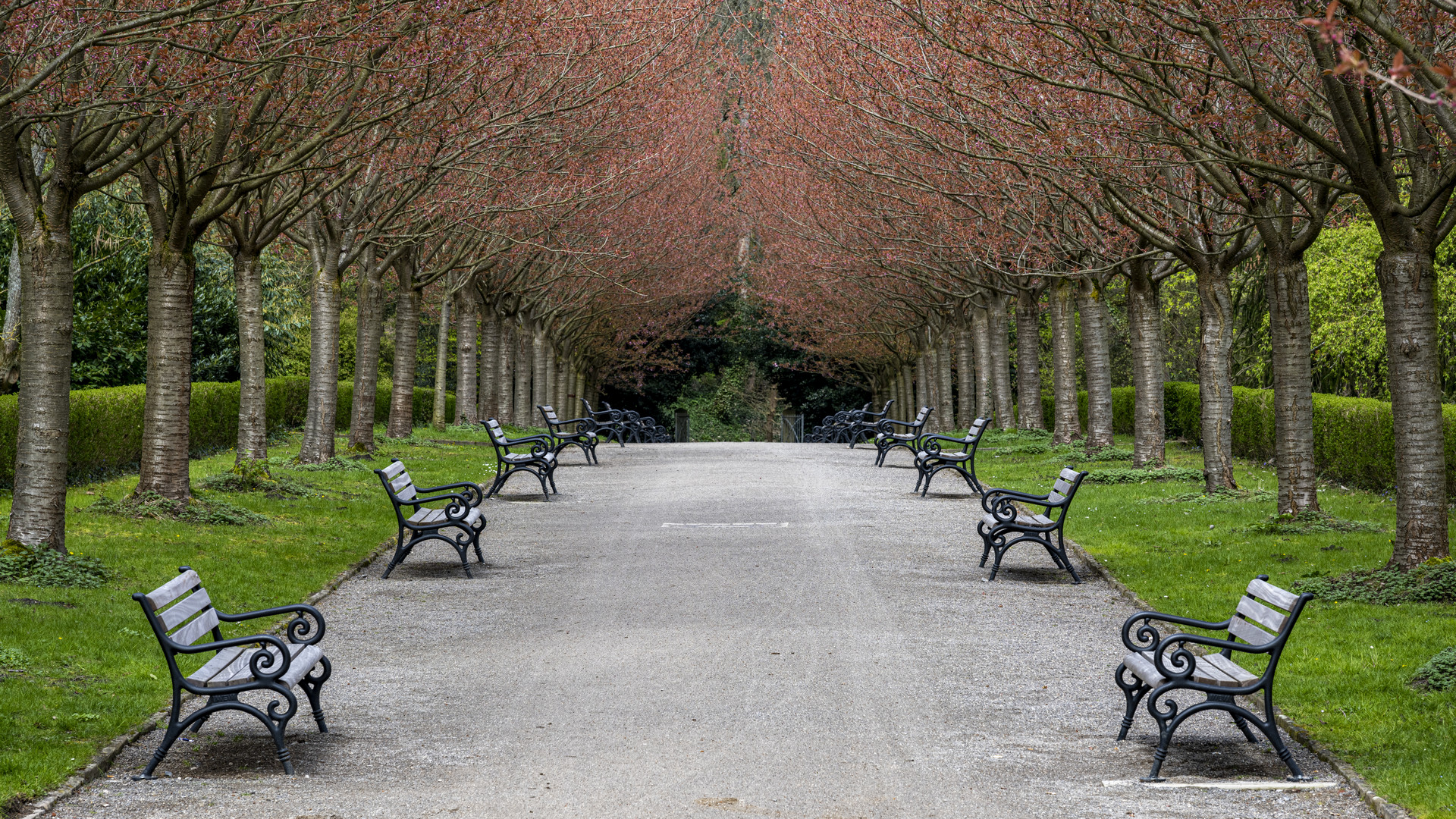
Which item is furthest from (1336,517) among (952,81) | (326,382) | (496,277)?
(496,277)

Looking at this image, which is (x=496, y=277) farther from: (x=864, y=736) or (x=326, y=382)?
(x=864, y=736)

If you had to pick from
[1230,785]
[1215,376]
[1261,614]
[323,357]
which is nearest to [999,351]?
[1215,376]

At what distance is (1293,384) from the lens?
14555 mm

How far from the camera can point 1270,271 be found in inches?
583

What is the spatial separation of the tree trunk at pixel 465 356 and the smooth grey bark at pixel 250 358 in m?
14.9

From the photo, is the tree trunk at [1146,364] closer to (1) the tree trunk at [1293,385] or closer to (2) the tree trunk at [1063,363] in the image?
(2) the tree trunk at [1063,363]

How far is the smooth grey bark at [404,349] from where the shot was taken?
27.3m

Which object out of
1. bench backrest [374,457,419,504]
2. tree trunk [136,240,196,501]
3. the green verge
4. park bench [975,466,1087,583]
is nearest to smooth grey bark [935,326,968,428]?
the green verge

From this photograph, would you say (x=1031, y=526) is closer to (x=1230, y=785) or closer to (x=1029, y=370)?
(x=1230, y=785)

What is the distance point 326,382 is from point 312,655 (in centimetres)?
1445

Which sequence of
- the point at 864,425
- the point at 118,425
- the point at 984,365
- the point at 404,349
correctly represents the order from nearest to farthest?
the point at 118,425, the point at 404,349, the point at 864,425, the point at 984,365

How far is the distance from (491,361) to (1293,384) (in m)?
25.5

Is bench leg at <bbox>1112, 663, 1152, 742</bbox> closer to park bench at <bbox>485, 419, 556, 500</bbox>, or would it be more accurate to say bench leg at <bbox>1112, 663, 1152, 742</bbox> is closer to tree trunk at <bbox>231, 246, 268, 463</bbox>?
park bench at <bbox>485, 419, 556, 500</bbox>

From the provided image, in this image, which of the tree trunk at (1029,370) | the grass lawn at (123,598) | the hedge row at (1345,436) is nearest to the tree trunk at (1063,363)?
the hedge row at (1345,436)
